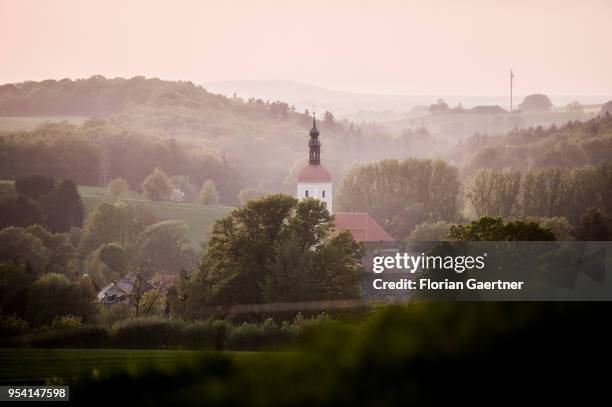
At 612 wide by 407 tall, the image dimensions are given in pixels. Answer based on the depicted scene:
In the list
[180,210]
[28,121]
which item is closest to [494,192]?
[180,210]

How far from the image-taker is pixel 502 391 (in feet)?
8.44

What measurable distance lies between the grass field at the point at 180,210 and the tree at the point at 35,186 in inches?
169

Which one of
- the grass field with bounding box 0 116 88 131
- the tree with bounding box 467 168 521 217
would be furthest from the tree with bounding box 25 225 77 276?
the grass field with bounding box 0 116 88 131

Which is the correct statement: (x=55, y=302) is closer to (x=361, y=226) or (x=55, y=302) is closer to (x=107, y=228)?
(x=361, y=226)

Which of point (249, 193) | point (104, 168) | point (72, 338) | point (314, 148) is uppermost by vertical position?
point (314, 148)

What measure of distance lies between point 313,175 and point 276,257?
1463 inches

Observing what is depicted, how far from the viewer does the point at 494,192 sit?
9125cm

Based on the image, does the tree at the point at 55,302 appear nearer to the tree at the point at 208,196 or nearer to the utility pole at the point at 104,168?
the tree at the point at 208,196

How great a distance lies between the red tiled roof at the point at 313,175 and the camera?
7469cm

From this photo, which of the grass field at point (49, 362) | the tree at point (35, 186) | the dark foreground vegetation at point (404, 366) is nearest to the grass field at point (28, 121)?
the tree at point (35, 186)

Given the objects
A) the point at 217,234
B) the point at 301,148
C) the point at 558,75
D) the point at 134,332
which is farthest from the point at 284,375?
the point at 301,148

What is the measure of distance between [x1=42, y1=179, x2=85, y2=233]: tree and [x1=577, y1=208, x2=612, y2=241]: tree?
4260cm

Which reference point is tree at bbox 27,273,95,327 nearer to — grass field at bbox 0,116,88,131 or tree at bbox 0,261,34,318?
tree at bbox 0,261,34,318

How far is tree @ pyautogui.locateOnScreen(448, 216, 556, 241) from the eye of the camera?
33438 millimetres
